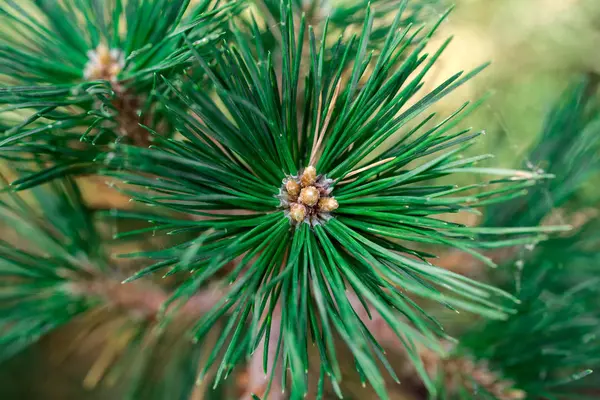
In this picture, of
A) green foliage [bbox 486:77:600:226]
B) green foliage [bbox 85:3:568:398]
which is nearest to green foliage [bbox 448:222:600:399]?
green foliage [bbox 486:77:600:226]

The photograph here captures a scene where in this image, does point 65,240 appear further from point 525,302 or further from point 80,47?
point 525,302

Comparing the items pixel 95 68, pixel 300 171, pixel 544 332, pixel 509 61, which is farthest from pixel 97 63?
pixel 509 61

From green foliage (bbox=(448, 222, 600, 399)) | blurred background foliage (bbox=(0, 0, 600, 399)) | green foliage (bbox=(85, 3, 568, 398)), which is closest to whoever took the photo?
green foliage (bbox=(85, 3, 568, 398))

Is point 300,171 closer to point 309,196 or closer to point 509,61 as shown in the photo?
point 309,196

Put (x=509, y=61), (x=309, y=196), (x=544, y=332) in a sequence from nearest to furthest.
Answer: (x=309, y=196)
(x=544, y=332)
(x=509, y=61)

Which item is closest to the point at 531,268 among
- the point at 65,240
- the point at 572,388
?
the point at 572,388

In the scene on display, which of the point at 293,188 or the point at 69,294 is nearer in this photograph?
the point at 293,188

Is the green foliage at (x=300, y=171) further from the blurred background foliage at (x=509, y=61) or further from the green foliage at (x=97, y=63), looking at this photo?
the blurred background foliage at (x=509, y=61)

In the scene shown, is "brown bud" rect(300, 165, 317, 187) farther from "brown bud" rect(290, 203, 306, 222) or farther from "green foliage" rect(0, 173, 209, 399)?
"green foliage" rect(0, 173, 209, 399)
